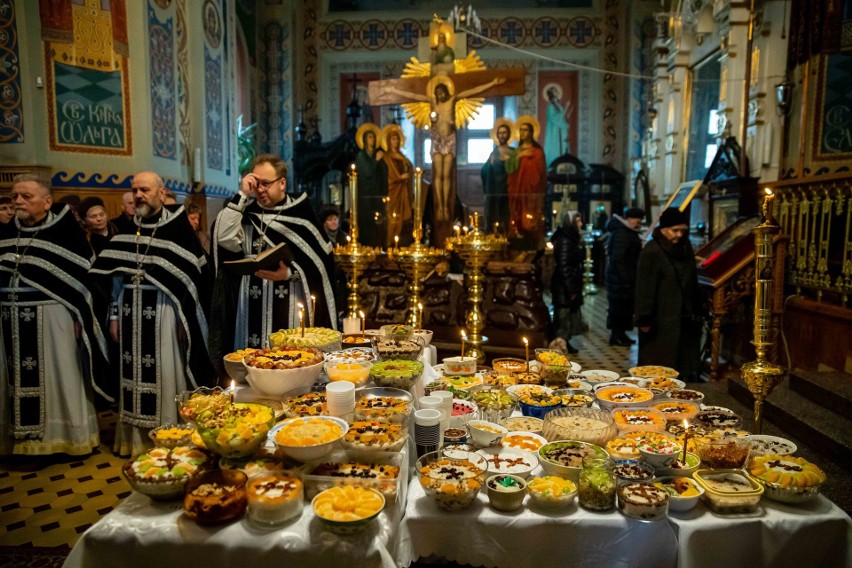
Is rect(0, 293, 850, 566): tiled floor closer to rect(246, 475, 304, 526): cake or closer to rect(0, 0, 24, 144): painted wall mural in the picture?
rect(246, 475, 304, 526): cake

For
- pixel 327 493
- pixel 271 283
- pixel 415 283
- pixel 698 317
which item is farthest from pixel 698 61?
pixel 327 493

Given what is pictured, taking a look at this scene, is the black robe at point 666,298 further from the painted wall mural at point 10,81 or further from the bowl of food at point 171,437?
the painted wall mural at point 10,81

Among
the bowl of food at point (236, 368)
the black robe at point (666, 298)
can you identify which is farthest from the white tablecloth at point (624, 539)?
the black robe at point (666, 298)

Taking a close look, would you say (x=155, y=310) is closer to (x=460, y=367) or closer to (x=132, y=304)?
(x=132, y=304)

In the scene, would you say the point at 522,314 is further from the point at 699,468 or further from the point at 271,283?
the point at 699,468

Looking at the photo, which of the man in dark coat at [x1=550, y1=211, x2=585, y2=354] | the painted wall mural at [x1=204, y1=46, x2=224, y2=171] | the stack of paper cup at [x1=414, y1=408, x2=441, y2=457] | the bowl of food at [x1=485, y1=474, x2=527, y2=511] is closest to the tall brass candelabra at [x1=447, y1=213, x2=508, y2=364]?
the stack of paper cup at [x1=414, y1=408, x2=441, y2=457]

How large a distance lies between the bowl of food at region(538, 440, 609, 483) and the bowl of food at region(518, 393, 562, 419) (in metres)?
0.43

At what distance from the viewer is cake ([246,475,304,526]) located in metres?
1.71

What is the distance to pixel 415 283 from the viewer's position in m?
4.22

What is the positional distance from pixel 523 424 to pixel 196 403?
1.35 metres

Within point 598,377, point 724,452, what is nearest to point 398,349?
point 598,377

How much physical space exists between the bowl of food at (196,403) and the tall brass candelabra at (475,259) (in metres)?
2.22

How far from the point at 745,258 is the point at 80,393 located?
18.9ft

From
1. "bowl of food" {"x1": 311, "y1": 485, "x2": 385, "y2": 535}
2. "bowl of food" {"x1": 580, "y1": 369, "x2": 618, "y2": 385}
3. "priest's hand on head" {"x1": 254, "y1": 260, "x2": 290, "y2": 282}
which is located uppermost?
"priest's hand on head" {"x1": 254, "y1": 260, "x2": 290, "y2": 282}
